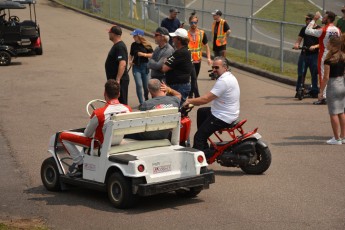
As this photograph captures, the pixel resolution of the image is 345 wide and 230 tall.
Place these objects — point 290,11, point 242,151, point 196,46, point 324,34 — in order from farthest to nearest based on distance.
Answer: point 290,11 → point 196,46 → point 324,34 → point 242,151

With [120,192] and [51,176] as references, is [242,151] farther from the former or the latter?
[51,176]

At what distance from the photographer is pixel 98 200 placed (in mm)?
9930

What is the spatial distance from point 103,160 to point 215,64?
2.31m

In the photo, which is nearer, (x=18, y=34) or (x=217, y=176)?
(x=217, y=176)

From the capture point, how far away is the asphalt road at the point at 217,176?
9.01 metres

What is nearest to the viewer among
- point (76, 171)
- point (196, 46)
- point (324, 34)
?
point (76, 171)

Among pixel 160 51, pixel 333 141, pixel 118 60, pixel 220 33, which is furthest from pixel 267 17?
pixel 333 141

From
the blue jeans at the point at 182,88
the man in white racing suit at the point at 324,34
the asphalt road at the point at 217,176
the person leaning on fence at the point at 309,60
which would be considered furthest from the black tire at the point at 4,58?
the blue jeans at the point at 182,88

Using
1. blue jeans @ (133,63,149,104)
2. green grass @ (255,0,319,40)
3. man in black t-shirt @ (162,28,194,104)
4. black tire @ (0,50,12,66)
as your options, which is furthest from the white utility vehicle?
green grass @ (255,0,319,40)

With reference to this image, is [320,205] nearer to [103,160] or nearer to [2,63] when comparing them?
[103,160]

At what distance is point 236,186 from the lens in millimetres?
10531

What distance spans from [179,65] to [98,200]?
12.7 ft

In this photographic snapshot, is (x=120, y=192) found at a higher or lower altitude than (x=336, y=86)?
lower

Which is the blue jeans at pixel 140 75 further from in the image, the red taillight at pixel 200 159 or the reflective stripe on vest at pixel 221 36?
the red taillight at pixel 200 159
